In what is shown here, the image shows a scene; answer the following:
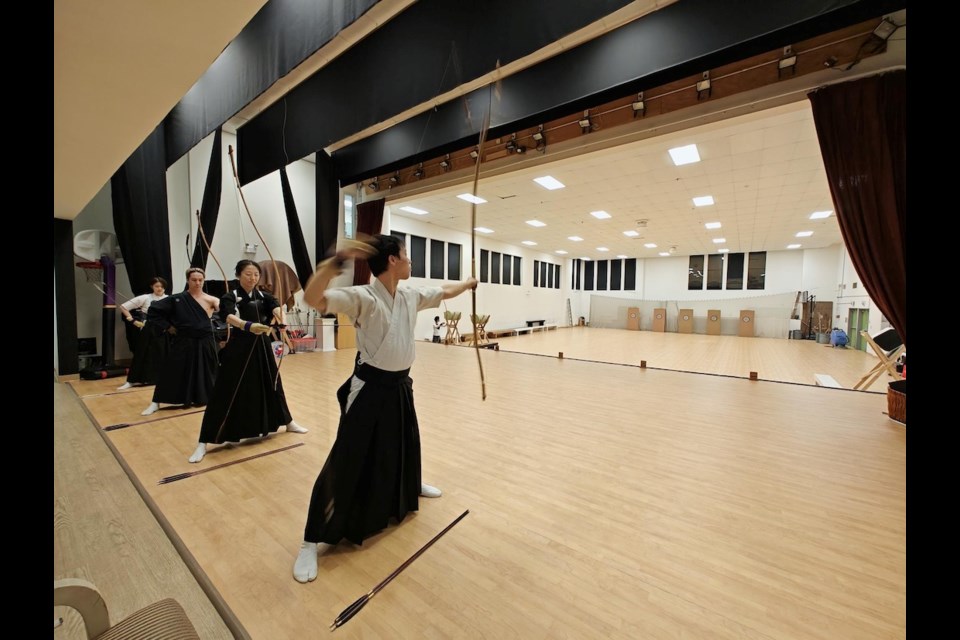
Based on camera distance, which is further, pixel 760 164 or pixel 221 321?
pixel 760 164

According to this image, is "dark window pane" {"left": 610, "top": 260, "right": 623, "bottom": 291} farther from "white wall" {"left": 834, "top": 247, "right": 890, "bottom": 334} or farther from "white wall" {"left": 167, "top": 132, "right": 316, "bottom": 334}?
"white wall" {"left": 167, "top": 132, "right": 316, "bottom": 334}

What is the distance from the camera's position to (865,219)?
9.77 feet

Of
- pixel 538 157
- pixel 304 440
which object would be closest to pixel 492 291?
pixel 538 157

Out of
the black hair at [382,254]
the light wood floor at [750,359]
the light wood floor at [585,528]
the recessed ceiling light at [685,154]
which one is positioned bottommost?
the light wood floor at [585,528]

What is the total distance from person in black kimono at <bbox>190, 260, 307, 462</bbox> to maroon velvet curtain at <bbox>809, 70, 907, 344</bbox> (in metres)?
4.65

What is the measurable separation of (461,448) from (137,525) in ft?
6.21

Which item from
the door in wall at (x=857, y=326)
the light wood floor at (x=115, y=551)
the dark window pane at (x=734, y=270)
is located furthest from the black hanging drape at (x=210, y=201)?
the dark window pane at (x=734, y=270)

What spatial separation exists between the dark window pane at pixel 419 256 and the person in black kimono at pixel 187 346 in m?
5.57

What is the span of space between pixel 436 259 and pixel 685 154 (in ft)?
19.7

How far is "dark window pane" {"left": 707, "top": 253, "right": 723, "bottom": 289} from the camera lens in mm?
16047

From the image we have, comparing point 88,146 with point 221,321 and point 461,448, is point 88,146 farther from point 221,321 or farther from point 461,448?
point 461,448

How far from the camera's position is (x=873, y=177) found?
9.68 feet

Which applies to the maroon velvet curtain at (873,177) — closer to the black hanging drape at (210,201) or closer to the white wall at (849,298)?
the black hanging drape at (210,201)

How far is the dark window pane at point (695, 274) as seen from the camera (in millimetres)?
16500
